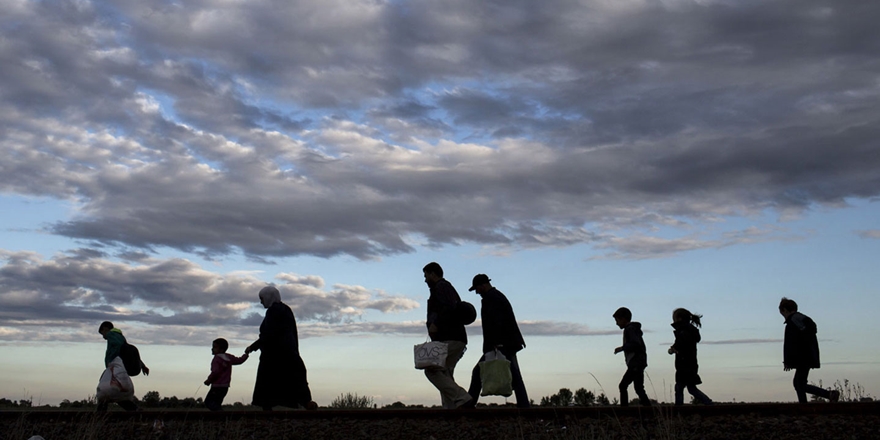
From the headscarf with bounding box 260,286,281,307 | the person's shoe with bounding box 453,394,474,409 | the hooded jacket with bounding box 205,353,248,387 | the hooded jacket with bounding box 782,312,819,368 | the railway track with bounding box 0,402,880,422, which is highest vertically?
the headscarf with bounding box 260,286,281,307

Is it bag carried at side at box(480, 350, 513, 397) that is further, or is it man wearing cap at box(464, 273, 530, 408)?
man wearing cap at box(464, 273, 530, 408)

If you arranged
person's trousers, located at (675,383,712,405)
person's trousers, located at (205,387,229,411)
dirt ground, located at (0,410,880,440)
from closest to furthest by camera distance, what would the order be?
1. dirt ground, located at (0,410,880,440)
2. person's trousers, located at (205,387,229,411)
3. person's trousers, located at (675,383,712,405)

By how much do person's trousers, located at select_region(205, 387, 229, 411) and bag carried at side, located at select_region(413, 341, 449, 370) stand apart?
11.3 ft


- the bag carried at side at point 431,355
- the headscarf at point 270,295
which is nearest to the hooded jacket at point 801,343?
the bag carried at side at point 431,355

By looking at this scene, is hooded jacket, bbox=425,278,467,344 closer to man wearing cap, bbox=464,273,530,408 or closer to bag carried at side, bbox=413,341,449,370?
bag carried at side, bbox=413,341,449,370

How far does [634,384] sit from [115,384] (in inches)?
328

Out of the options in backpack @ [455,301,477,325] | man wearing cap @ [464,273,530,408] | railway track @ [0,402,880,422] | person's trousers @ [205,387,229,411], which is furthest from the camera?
person's trousers @ [205,387,229,411]

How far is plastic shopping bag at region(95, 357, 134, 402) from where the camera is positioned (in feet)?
46.8

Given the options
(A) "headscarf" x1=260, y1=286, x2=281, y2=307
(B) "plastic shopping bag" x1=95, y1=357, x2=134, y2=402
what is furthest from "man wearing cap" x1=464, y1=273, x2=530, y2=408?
(B) "plastic shopping bag" x1=95, y1=357, x2=134, y2=402

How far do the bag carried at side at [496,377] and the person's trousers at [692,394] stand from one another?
13.0 ft

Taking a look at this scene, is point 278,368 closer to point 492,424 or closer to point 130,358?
point 130,358

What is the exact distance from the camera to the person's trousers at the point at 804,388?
47.3 feet

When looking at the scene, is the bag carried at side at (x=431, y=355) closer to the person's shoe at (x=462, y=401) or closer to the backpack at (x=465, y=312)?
the backpack at (x=465, y=312)

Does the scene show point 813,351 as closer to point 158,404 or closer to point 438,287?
point 438,287
